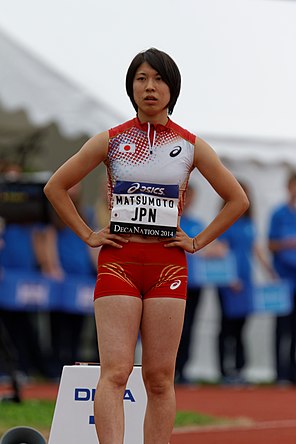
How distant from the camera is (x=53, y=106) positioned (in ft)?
45.6

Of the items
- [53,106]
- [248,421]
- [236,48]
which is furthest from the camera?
[236,48]

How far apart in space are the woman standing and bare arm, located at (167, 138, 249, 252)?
45 millimetres

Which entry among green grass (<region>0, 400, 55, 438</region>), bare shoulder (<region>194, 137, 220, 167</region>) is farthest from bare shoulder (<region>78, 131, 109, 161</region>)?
green grass (<region>0, 400, 55, 438</region>)

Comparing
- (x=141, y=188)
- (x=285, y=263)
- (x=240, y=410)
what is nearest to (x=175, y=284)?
(x=141, y=188)

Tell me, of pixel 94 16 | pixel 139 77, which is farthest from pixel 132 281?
pixel 94 16

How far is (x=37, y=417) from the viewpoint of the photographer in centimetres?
1047

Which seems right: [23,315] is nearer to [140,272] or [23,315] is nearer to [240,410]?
[240,410]

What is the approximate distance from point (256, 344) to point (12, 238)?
3513 mm

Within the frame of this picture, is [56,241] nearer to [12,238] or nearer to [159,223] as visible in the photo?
[12,238]

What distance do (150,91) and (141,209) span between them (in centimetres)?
55

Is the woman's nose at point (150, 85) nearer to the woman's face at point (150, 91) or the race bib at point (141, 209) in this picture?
the woman's face at point (150, 91)

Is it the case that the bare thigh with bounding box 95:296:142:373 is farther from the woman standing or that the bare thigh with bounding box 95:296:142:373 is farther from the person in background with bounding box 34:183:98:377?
the person in background with bounding box 34:183:98:377

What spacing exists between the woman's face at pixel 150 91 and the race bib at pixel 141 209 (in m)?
0.36

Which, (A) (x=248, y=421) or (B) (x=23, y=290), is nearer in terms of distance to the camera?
(A) (x=248, y=421)
